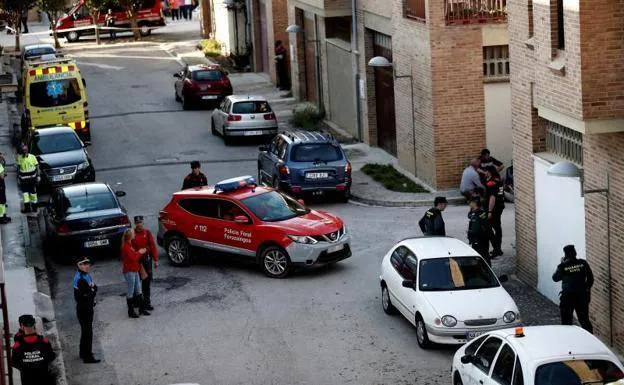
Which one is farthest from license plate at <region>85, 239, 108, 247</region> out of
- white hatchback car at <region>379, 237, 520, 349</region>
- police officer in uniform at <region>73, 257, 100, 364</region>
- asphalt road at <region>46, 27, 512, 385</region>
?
white hatchback car at <region>379, 237, 520, 349</region>

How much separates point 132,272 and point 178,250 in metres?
3.51

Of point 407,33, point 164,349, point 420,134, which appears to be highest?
point 407,33

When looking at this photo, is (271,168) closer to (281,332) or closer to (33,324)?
(281,332)

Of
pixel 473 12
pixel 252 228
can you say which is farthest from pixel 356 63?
pixel 252 228

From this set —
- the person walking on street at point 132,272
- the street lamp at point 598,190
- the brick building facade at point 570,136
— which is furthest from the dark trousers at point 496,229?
the person walking on street at point 132,272

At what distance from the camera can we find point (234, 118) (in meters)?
37.4

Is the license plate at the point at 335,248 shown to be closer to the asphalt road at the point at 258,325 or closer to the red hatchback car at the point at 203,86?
the asphalt road at the point at 258,325

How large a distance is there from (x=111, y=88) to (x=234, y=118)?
14.4 m

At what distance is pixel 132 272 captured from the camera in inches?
848

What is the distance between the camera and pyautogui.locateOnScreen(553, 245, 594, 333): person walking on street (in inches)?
730

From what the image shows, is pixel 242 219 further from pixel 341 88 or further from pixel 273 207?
pixel 341 88

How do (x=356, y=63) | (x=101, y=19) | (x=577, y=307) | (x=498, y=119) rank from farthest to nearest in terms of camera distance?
(x=101, y=19), (x=356, y=63), (x=498, y=119), (x=577, y=307)

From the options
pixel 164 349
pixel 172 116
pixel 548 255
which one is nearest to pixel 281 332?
pixel 164 349

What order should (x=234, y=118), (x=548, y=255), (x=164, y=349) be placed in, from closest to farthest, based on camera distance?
(x=164, y=349) → (x=548, y=255) → (x=234, y=118)
